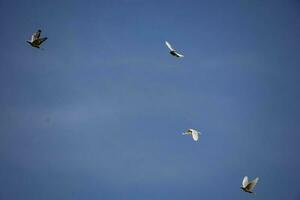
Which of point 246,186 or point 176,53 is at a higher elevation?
point 176,53

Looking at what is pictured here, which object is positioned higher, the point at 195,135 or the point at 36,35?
the point at 36,35

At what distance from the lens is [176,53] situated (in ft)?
156

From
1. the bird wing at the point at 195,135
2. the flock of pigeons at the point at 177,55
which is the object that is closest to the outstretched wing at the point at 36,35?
the flock of pigeons at the point at 177,55

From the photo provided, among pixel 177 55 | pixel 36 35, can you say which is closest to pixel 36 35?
pixel 36 35

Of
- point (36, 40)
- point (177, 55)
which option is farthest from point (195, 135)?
point (36, 40)

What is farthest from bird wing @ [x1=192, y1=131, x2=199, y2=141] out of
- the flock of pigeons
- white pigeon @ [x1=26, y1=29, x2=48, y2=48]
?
white pigeon @ [x1=26, y1=29, x2=48, y2=48]

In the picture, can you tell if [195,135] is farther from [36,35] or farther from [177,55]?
[36,35]

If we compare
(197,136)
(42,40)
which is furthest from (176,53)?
(42,40)

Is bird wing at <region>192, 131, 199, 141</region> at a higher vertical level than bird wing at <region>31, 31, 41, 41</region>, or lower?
lower

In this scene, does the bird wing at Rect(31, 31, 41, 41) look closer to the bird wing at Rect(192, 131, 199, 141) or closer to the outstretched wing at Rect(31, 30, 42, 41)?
the outstretched wing at Rect(31, 30, 42, 41)

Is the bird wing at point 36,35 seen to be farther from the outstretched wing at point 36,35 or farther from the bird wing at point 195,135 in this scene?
the bird wing at point 195,135

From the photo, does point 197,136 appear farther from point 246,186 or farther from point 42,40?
point 42,40

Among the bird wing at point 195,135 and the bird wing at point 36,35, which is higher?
the bird wing at point 36,35

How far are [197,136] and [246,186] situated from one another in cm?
597
